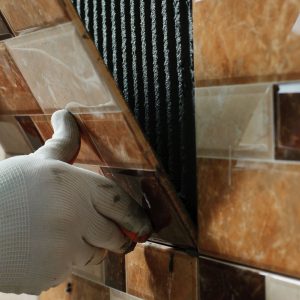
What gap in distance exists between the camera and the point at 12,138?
125 cm

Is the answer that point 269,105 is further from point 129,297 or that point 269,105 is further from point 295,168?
point 129,297

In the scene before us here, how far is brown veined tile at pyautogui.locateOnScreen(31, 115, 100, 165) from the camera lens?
91 centimetres

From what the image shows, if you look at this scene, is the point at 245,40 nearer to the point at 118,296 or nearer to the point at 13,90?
the point at 13,90

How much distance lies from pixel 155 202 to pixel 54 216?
0.20 metres

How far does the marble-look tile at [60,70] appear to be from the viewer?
700 mm

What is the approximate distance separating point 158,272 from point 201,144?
333 mm

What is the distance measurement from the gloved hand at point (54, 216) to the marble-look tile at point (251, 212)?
0.55ft

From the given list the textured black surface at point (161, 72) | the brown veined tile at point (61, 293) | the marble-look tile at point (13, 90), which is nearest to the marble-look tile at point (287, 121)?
the textured black surface at point (161, 72)

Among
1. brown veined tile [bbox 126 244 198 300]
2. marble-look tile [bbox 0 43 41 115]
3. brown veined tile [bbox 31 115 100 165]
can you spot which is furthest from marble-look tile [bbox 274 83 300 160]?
marble-look tile [bbox 0 43 41 115]

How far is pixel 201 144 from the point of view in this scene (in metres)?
0.73

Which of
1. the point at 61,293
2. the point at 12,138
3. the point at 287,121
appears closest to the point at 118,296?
the point at 61,293

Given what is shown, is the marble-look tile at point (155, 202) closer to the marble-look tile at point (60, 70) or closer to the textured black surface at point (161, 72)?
the textured black surface at point (161, 72)

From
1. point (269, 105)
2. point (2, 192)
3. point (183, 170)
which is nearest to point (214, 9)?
point (269, 105)

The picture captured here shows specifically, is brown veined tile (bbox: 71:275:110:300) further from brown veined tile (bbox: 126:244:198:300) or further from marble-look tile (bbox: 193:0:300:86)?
marble-look tile (bbox: 193:0:300:86)
